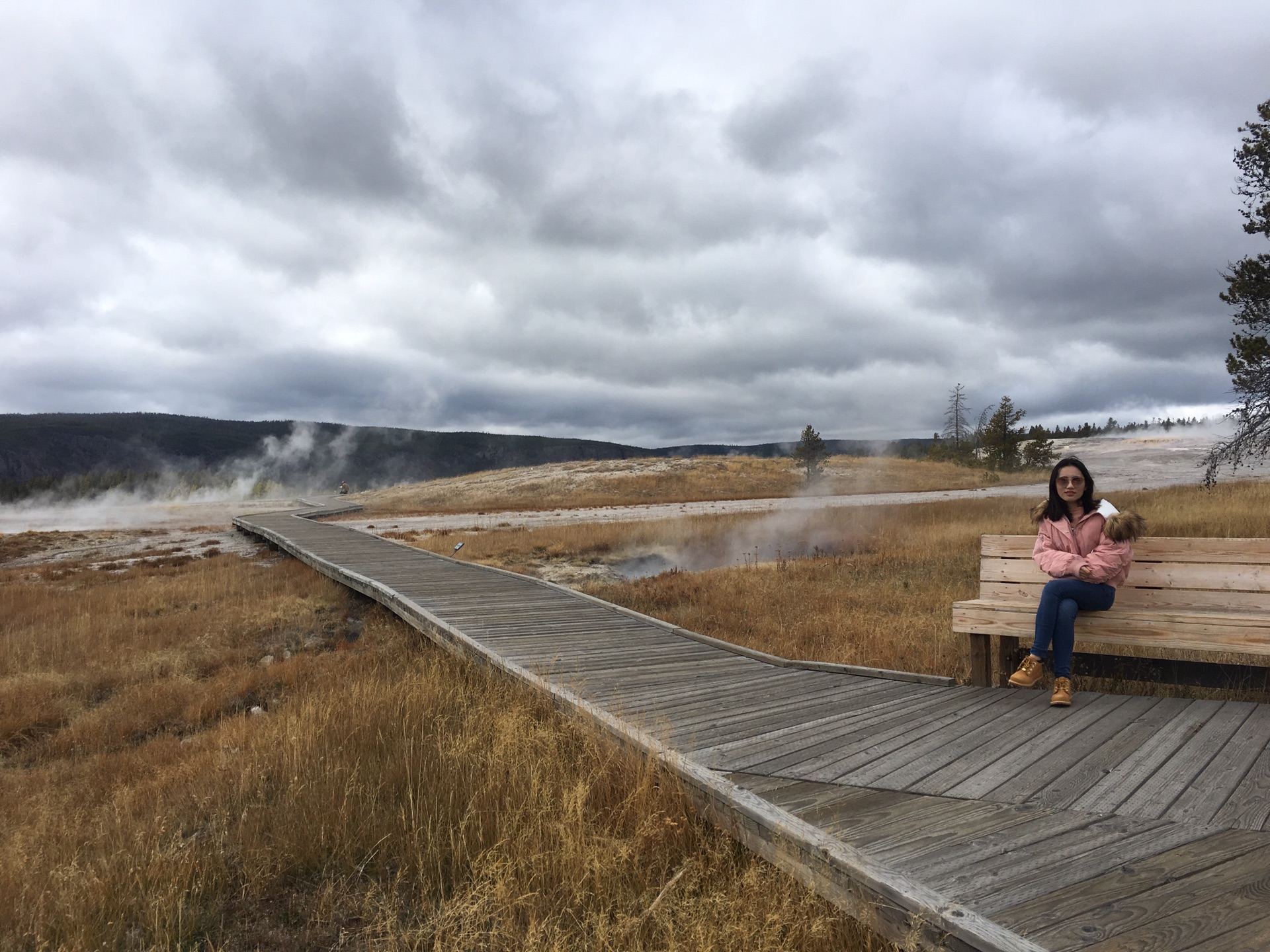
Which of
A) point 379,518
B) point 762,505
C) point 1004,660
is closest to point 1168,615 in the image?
point 1004,660

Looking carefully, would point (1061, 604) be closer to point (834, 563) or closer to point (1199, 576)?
point (1199, 576)

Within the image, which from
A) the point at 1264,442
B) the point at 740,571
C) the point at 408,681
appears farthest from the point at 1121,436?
the point at 408,681

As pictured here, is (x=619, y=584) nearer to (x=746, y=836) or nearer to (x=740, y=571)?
(x=740, y=571)

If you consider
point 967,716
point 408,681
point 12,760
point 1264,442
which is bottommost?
point 12,760

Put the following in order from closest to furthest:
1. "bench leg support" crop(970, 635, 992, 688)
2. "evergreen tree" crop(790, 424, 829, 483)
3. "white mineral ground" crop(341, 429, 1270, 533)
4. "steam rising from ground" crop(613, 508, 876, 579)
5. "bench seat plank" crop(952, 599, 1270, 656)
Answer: "bench seat plank" crop(952, 599, 1270, 656) → "bench leg support" crop(970, 635, 992, 688) → "steam rising from ground" crop(613, 508, 876, 579) → "white mineral ground" crop(341, 429, 1270, 533) → "evergreen tree" crop(790, 424, 829, 483)

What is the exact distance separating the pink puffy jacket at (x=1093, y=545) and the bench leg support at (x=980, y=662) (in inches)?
29.1

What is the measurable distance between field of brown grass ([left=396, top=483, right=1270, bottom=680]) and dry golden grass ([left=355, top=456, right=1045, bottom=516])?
1781cm

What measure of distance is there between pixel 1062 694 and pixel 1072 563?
0.90 meters

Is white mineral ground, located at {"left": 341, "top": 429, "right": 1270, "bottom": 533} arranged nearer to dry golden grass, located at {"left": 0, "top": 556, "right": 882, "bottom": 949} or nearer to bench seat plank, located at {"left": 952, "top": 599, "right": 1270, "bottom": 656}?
dry golden grass, located at {"left": 0, "top": 556, "right": 882, "bottom": 949}

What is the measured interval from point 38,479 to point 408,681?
4686 inches

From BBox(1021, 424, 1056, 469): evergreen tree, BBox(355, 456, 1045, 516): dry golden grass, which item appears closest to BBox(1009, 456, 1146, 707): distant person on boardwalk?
BBox(355, 456, 1045, 516): dry golden grass

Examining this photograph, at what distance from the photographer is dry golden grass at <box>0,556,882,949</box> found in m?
2.82

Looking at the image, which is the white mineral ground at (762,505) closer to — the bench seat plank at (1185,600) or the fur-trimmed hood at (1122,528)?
the bench seat plank at (1185,600)

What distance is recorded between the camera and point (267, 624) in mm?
10516
